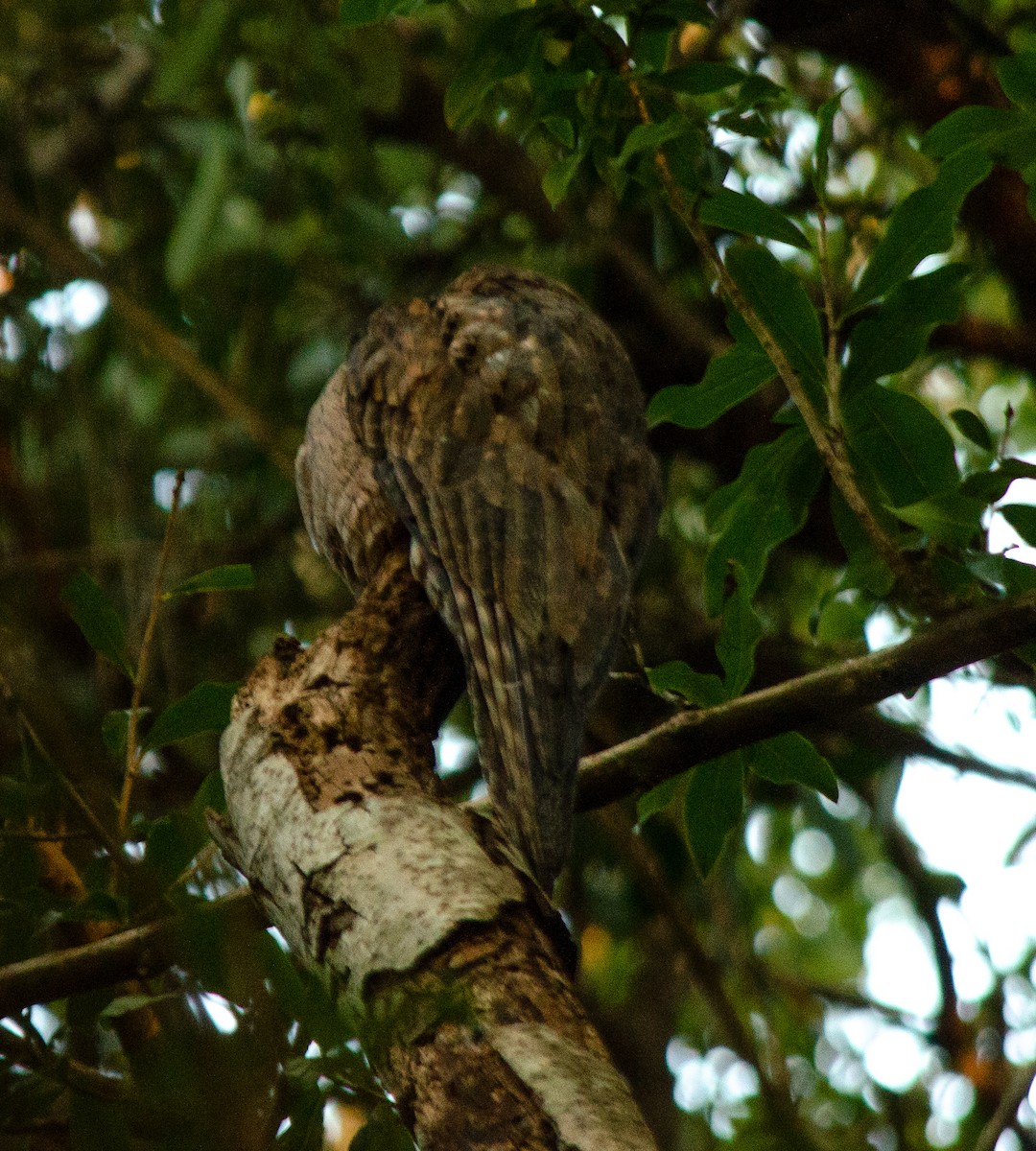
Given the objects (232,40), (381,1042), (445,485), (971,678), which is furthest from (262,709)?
(232,40)

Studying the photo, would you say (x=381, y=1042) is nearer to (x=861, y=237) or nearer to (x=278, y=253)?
(x=861, y=237)

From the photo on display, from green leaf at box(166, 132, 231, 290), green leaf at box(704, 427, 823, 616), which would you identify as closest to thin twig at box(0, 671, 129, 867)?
green leaf at box(704, 427, 823, 616)

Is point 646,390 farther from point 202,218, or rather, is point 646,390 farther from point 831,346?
point 831,346

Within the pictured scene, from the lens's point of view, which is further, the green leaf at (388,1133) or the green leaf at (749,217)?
the green leaf at (749,217)

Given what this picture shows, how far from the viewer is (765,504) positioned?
198 centimetres

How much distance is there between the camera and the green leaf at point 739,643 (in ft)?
5.89

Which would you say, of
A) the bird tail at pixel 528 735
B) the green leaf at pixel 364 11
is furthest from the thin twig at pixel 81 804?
the green leaf at pixel 364 11

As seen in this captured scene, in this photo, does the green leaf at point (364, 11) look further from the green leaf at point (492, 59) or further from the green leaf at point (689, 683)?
the green leaf at point (689, 683)

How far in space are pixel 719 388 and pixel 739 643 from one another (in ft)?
1.22

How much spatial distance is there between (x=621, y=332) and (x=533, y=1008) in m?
2.82

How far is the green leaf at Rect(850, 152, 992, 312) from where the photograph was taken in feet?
5.97

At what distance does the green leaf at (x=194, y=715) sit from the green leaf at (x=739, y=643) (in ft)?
2.14

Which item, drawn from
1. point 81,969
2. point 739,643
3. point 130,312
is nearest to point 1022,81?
point 739,643

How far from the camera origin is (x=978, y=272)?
3.47 metres
